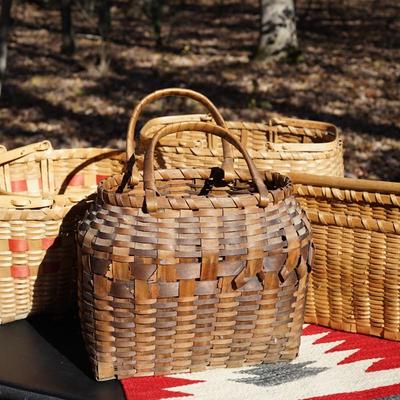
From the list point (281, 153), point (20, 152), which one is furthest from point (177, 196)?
point (20, 152)

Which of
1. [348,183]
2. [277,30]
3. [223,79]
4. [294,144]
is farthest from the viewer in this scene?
[277,30]

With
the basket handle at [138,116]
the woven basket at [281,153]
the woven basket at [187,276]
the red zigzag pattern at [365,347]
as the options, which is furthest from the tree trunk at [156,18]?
the woven basket at [187,276]

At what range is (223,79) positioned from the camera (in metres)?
9.91

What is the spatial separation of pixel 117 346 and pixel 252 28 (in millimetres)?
12917

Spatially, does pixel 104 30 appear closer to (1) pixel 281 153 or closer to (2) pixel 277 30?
(2) pixel 277 30

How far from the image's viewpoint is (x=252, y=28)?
14.3 metres

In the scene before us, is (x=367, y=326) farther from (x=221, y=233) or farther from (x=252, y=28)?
(x=252, y=28)

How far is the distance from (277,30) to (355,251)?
818cm

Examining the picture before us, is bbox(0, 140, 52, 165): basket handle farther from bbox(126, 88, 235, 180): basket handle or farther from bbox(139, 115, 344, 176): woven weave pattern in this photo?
bbox(126, 88, 235, 180): basket handle

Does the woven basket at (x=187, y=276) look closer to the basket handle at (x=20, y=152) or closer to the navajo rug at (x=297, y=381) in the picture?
the navajo rug at (x=297, y=381)

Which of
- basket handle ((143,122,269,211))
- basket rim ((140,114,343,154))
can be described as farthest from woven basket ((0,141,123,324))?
basket rim ((140,114,343,154))

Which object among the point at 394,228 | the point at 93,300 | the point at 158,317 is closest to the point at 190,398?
the point at 158,317

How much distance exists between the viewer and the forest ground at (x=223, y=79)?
7.61 meters

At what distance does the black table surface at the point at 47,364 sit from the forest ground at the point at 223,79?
4.13m
